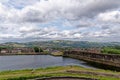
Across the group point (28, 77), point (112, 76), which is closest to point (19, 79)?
point (28, 77)

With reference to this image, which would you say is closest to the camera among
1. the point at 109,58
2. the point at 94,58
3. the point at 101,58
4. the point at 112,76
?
the point at 112,76

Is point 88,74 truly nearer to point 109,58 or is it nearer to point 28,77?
point 28,77

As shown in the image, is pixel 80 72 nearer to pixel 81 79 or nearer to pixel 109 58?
pixel 81 79

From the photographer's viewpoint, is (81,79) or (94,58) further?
(94,58)

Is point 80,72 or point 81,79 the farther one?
point 80,72

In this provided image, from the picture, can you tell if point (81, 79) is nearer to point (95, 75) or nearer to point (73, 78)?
point (73, 78)

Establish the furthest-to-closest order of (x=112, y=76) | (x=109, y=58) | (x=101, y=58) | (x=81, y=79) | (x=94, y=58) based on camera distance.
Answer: (x=94, y=58) → (x=101, y=58) → (x=109, y=58) → (x=112, y=76) → (x=81, y=79)

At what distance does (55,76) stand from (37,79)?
413cm

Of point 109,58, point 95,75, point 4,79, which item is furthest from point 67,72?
point 109,58

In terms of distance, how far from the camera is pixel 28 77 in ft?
163

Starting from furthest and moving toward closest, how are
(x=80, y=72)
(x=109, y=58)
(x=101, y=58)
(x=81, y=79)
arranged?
(x=101, y=58)
(x=109, y=58)
(x=80, y=72)
(x=81, y=79)

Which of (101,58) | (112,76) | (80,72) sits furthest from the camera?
(101,58)

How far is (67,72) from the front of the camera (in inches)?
2270

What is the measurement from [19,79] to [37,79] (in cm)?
366
